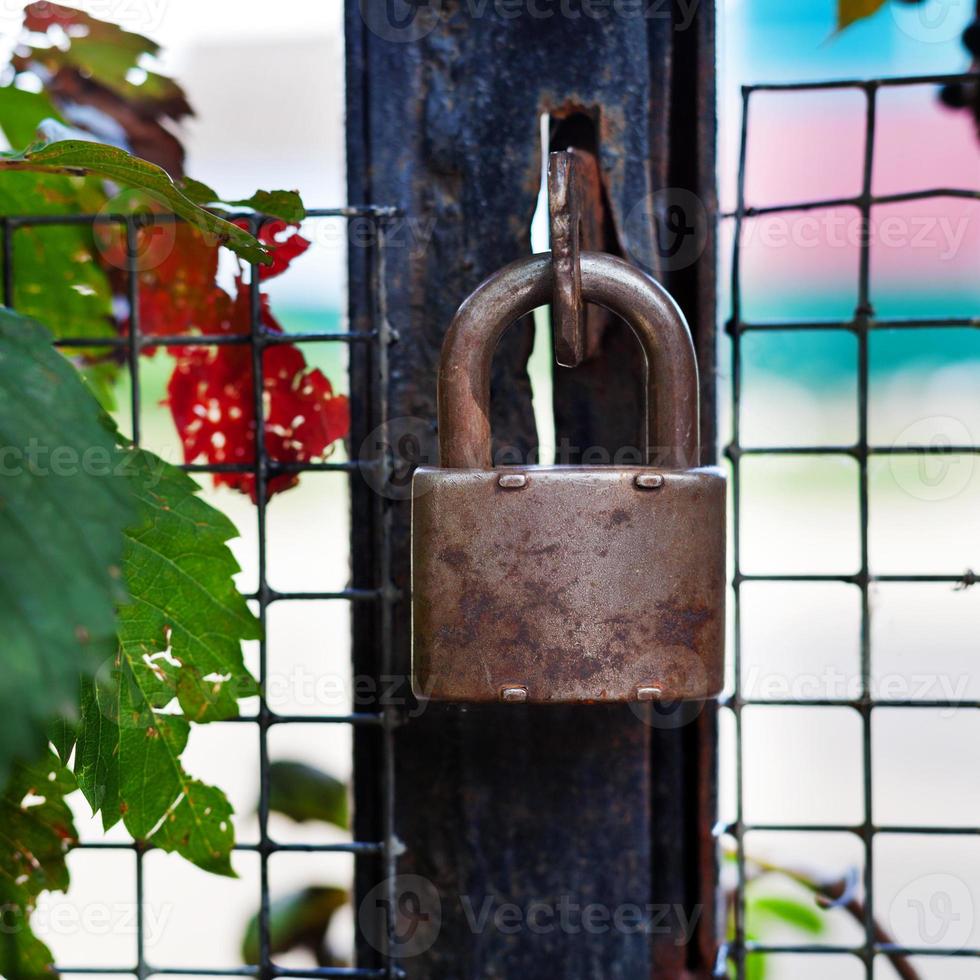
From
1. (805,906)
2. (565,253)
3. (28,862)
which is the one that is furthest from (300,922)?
(565,253)

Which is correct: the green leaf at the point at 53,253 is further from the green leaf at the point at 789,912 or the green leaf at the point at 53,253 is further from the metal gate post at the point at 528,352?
the green leaf at the point at 789,912

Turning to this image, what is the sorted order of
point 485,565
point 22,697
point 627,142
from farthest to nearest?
1. point 627,142
2. point 485,565
3. point 22,697

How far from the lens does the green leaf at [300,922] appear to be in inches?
40.1

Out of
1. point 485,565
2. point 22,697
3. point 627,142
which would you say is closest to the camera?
point 22,697

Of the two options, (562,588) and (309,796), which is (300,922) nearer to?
(309,796)

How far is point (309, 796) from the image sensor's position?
1041mm

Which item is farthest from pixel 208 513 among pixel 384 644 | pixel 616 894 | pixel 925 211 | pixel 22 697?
pixel 925 211

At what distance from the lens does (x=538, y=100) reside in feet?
2.35

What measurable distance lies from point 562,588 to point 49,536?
0.93 feet

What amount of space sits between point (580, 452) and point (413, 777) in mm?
251

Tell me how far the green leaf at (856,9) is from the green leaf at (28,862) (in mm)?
749

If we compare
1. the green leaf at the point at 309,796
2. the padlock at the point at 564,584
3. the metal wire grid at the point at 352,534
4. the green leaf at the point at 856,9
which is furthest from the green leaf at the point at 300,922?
the green leaf at the point at 856,9

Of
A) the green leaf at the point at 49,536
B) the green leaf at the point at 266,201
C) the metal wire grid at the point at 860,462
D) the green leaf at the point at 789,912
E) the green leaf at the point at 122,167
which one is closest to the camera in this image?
the green leaf at the point at 49,536

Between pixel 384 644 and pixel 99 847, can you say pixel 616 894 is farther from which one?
pixel 99 847
